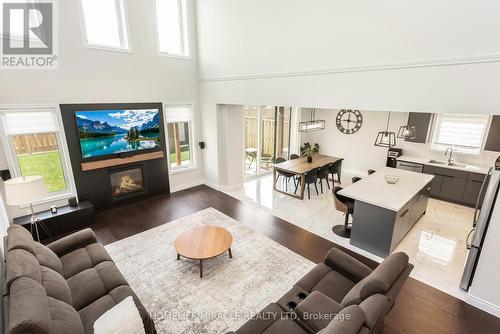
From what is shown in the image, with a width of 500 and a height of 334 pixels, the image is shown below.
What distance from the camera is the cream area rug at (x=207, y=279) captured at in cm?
293

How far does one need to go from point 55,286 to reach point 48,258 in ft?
1.96

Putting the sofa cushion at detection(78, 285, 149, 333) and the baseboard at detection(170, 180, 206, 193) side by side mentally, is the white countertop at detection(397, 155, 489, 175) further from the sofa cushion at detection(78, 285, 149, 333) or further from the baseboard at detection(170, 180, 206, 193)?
the sofa cushion at detection(78, 285, 149, 333)

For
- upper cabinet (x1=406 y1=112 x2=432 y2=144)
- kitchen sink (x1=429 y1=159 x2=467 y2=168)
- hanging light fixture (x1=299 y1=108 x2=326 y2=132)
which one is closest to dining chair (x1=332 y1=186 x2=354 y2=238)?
hanging light fixture (x1=299 y1=108 x2=326 y2=132)

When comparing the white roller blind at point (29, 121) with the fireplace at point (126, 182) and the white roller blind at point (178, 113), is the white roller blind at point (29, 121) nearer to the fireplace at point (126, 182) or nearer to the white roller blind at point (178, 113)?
the fireplace at point (126, 182)

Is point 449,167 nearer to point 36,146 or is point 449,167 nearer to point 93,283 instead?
point 93,283

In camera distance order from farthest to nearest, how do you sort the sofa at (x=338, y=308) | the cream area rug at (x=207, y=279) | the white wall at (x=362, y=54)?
1. the cream area rug at (x=207, y=279)
2. the white wall at (x=362, y=54)
3. the sofa at (x=338, y=308)

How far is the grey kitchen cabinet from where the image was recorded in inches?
219

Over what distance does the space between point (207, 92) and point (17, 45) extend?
3.63 meters

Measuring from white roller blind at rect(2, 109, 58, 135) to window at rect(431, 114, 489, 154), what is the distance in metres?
8.88

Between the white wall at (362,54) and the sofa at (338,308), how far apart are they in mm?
2087

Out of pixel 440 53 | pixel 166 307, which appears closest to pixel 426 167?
pixel 440 53

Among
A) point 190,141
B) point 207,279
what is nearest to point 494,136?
point 207,279

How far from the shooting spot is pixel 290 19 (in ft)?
13.7

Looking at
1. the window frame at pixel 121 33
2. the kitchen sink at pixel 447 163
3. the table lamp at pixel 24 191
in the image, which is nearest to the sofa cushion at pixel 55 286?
the table lamp at pixel 24 191
